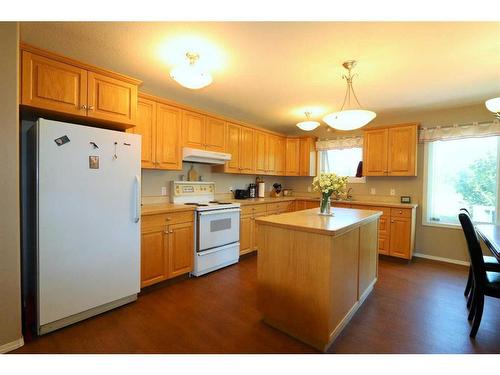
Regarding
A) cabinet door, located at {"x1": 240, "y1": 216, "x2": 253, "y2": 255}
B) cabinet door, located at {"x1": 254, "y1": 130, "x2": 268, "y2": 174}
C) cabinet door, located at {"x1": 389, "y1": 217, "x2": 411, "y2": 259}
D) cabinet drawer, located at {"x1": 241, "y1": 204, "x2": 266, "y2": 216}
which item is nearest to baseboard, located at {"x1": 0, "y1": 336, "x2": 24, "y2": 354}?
cabinet door, located at {"x1": 240, "y1": 216, "x2": 253, "y2": 255}

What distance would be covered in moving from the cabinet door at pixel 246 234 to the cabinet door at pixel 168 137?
1.32 meters

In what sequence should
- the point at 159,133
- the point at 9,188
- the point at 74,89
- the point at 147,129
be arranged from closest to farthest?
the point at 9,188, the point at 74,89, the point at 147,129, the point at 159,133

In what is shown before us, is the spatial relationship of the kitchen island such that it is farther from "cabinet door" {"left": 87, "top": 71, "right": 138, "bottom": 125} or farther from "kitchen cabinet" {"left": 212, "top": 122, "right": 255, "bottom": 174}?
"kitchen cabinet" {"left": 212, "top": 122, "right": 255, "bottom": 174}

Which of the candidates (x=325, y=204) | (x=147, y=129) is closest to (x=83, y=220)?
(x=147, y=129)

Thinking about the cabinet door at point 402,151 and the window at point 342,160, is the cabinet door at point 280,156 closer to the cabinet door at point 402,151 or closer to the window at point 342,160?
the window at point 342,160

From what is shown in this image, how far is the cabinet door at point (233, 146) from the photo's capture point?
3.93m

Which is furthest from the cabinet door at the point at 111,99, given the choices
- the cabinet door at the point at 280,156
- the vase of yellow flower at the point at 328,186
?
the cabinet door at the point at 280,156

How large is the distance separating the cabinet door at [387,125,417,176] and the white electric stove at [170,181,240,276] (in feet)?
8.61

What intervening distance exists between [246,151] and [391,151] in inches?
94.1

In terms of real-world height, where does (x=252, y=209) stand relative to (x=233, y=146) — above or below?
below

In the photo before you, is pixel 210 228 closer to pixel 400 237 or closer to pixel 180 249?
pixel 180 249

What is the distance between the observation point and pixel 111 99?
227 centimetres
